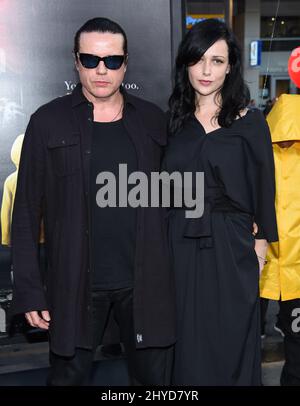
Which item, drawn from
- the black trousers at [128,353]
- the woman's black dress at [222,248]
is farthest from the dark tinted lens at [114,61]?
the black trousers at [128,353]

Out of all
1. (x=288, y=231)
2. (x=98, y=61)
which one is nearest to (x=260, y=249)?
(x=288, y=231)

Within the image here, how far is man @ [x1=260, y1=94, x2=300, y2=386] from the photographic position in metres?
2.92

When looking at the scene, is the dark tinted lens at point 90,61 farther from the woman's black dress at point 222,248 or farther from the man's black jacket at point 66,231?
the woman's black dress at point 222,248

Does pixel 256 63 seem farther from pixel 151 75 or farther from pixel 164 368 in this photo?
pixel 164 368

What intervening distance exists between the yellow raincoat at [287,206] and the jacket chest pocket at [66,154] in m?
1.22

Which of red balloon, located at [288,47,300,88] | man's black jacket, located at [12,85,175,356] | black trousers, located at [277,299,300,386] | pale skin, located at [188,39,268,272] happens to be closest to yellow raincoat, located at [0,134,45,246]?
man's black jacket, located at [12,85,175,356]

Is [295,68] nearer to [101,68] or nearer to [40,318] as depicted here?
[101,68]

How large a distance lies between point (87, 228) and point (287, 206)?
1260 mm

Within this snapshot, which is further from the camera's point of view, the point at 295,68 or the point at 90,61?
the point at 295,68

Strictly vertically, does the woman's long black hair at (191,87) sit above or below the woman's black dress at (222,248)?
above

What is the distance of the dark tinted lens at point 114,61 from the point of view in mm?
2201

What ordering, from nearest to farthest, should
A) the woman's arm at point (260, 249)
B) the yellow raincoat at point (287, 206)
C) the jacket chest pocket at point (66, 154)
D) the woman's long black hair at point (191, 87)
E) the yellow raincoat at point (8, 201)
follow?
the jacket chest pocket at point (66, 154), the woman's long black hair at point (191, 87), the woman's arm at point (260, 249), the yellow raincoat at point (287, 206), the yellow raincoat at point (8, 201)

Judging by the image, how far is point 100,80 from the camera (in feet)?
7.26

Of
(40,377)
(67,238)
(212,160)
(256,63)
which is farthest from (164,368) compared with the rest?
(256,63)
